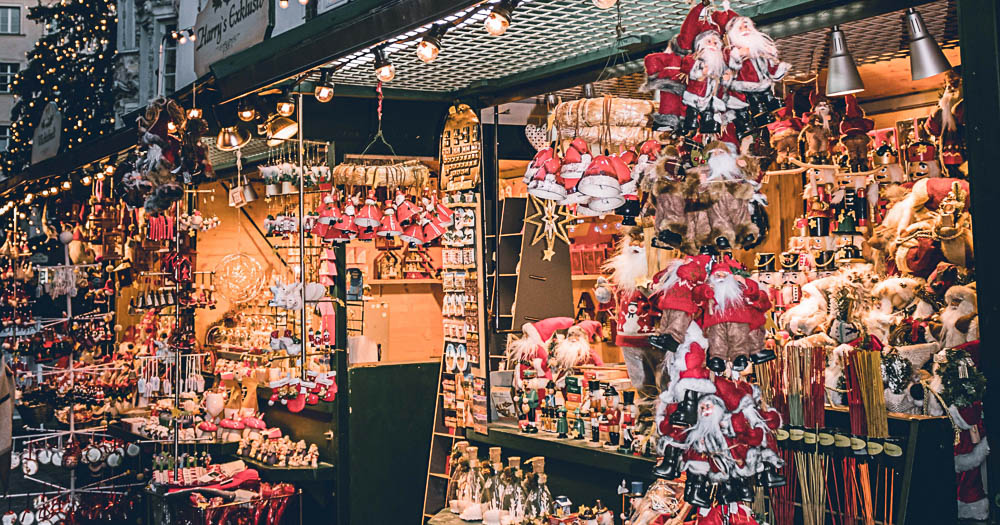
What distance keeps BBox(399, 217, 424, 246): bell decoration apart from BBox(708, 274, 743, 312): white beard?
3404 mm

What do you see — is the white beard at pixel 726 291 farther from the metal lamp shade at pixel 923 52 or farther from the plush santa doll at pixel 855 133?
the plush santa doll at pixel 855 133

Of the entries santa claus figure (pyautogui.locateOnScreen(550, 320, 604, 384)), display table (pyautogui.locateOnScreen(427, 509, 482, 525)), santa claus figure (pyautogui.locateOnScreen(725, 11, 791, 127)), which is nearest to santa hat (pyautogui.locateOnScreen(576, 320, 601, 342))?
santa claus figure (pyautogui.locateOnScreen(550, 320, 604, 384))

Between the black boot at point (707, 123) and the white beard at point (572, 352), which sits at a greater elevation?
the black boot at point (707, 123)

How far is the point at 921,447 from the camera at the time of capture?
3855 mm

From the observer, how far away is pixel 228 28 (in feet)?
18.6

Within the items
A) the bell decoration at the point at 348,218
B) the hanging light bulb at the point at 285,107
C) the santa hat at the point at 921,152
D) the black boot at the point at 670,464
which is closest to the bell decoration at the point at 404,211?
the bell decoration at the point at 348,218

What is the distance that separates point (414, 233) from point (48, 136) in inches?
224

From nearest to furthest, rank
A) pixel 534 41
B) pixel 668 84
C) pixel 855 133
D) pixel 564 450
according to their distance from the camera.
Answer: pixel 668 84 → pixel 534 41 → pixel 855 133 → pixel 564 450

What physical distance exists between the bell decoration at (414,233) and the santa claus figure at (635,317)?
170cm

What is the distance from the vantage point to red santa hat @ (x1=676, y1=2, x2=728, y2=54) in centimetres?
305

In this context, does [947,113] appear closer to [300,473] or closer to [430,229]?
[430,229]

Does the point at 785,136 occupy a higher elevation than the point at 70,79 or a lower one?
lower

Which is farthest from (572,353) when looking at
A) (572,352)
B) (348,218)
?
(348,218)

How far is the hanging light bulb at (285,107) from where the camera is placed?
6.14 meters
